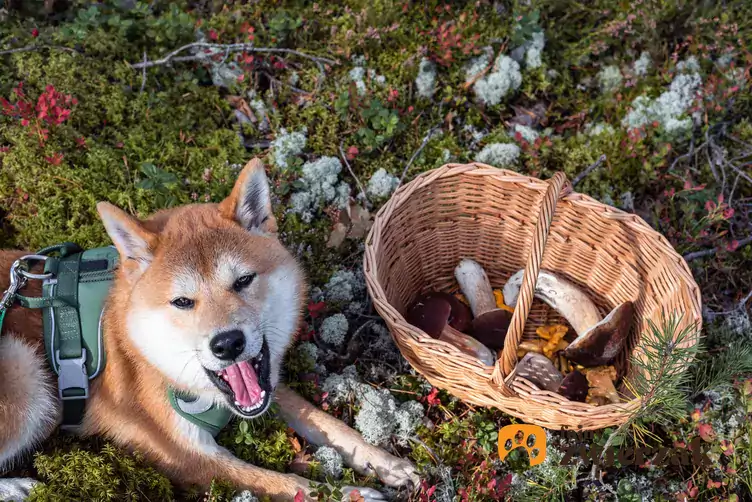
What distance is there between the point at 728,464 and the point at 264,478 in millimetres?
2517

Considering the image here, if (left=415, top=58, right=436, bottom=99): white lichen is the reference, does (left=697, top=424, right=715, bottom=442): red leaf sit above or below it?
below

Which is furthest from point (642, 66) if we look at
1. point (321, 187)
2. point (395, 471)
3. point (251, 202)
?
point (395, 471)

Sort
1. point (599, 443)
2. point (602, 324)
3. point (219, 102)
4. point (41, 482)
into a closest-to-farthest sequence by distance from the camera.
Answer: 1. point (41, 482)
2. point (599, 443)
3. point (602, 324)
4. point (219, 102)

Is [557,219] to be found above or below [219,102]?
below

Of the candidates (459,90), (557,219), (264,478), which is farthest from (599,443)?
(459,90)

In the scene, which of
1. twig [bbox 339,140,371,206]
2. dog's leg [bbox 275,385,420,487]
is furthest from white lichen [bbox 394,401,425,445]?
twig [bbox 339,140,371,206]

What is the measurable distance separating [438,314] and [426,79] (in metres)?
1.95

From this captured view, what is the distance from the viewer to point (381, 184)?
13.9 feet

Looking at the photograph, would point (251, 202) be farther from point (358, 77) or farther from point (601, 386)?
point (601, 386)

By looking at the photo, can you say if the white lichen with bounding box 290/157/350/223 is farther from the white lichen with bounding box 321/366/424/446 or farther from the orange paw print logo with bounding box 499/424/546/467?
the orange paw print logo with bounding box 499/424/546/467

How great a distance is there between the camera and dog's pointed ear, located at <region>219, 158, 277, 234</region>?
2781mm

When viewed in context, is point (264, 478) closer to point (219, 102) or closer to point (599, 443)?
point (599, 443)

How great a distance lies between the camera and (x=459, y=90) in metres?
4.66

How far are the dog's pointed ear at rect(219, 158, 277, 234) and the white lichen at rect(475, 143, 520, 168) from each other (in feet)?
6.50
